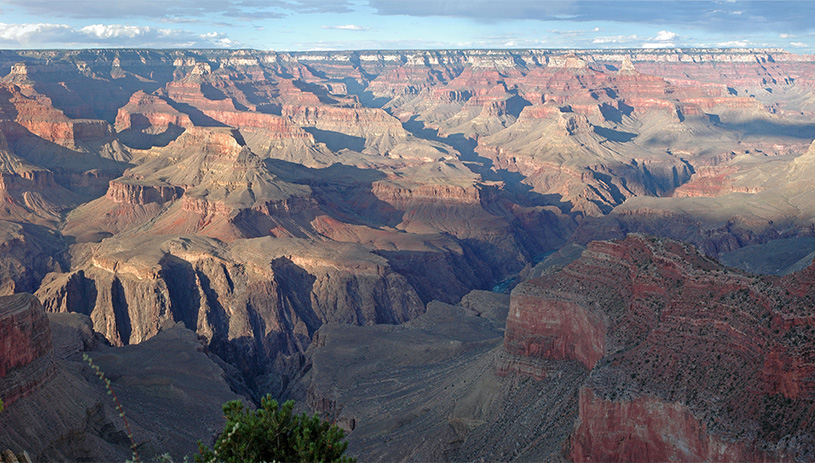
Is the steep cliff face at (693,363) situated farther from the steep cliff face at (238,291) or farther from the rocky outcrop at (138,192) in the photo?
the rocky outcrop at (138,192)

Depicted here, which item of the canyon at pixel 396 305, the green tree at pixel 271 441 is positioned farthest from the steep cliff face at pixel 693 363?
the green tree at pixel 271 441

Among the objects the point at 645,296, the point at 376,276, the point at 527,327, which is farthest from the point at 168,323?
the point at 645,296

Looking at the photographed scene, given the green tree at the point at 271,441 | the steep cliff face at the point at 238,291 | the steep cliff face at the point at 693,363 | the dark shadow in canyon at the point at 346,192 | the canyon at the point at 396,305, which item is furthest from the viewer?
the dark shadow in canyon at the point at 346,192

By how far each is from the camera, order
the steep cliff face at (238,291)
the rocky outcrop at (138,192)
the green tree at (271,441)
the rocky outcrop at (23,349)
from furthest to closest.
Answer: the rocky outcrop at (138,192) → the steep cliff face at (238,291) → the rocky outcrop at (23,349) → the green tree at (271,441)

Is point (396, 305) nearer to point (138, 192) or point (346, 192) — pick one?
point (138, 192)

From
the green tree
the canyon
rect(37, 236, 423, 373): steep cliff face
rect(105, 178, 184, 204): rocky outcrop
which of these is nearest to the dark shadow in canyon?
the canyon

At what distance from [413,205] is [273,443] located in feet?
444

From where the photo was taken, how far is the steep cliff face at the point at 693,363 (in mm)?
37062

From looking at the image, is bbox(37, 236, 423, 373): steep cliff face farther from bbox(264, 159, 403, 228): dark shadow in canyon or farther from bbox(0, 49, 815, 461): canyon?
bbox(264, 159, 403, 228): dark shadow in canyon

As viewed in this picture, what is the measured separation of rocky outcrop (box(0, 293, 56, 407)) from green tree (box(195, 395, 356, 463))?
89.1ft

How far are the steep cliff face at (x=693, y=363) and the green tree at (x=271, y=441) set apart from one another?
18.2m

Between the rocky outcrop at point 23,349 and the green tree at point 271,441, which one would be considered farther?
the rocky outcrop at point 23,349

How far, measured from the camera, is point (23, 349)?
52188 mm

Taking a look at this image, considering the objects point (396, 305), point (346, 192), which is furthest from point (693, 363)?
point (346, 192)
